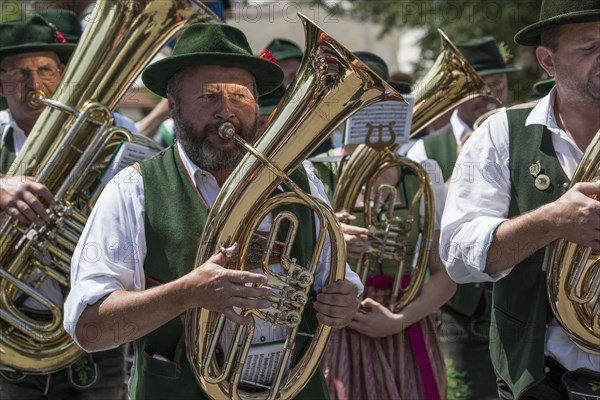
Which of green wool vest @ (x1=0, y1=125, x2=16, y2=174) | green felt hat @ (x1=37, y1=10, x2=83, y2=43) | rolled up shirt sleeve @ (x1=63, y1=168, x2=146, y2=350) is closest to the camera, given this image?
rolled up shirt sleeve @ (x1=63, y1=168, x2=146, y2=350)

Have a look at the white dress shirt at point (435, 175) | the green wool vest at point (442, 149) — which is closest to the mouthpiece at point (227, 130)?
the white dress shirt at point (435, 175)

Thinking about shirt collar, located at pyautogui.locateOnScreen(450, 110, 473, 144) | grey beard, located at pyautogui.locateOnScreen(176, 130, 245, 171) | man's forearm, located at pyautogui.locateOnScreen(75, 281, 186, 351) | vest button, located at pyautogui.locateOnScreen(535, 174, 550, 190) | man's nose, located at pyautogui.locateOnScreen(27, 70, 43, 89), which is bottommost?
man's forearm, located at pyautogui.locateOnScreen(75, 281, 186, 351)

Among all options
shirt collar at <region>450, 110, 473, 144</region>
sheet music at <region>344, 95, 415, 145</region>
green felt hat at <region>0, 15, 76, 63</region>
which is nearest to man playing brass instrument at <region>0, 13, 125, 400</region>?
green felt hat at <region>0, 15, 76, 63</region>

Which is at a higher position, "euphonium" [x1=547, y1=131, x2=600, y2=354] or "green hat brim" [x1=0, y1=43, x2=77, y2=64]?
"green hat brim" [x1=0, y1=43, x2=77, y2=64]

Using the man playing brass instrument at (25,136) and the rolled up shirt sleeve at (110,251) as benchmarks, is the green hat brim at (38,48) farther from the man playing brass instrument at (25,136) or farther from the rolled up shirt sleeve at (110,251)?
the rolled up shirt sleeve at (110,251)

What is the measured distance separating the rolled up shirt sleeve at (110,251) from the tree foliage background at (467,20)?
10420mm

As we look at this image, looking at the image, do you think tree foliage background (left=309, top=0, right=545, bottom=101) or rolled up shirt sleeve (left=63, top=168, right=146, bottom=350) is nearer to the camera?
rolled up shirt sleeve (left=63, top=168, right=146, bottom=350)

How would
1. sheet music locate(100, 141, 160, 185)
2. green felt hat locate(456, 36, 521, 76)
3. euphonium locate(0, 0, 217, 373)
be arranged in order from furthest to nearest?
green felt hat locate(456, 36, 521, 76), sheet music locate(100, 141, 160, 185), euphonium locate(0, 0, 217, 373)

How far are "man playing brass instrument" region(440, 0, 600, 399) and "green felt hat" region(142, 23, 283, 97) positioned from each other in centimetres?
83

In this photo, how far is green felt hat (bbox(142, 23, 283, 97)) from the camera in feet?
11.7

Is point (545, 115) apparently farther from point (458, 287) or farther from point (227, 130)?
point (458, 287)

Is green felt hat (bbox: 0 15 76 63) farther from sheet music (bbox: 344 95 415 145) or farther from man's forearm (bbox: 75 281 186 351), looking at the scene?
man's forearm (bbox: 75 281 186 351)

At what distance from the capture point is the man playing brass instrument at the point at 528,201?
3508 mm

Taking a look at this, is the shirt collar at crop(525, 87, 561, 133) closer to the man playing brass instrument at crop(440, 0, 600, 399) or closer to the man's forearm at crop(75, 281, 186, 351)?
the man playing brass instrument at crop(440, 0, 600, 399)
